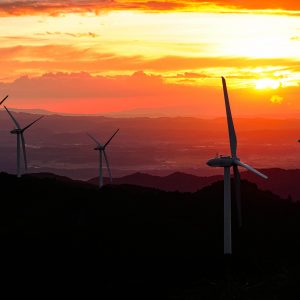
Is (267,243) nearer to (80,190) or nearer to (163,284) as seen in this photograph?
(163,284)

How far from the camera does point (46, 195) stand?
5423 inches

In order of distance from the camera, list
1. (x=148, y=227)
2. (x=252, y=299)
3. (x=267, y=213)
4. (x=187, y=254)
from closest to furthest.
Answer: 1. (x=252, y=299)
2. (x=187, y=254)
3. (x=148, y=227)
4. (x=267, y=213)

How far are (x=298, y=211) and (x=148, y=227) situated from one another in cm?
2511

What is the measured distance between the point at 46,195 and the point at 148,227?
24844mm

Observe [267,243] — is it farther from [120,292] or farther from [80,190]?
[80,190]

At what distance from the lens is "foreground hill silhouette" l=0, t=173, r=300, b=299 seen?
9788cm

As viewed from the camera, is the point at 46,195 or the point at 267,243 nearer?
the point at 267,243

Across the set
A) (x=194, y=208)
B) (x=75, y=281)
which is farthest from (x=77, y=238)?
(x=194, y=208)

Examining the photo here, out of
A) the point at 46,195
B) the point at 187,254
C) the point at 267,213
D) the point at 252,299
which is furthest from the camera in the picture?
the point at 46,195

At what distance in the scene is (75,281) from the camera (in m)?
102

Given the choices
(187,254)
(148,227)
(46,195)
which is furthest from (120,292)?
(46,195)

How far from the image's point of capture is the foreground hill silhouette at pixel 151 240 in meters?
97.9

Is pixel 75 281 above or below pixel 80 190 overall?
below

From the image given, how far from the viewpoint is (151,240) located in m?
115
